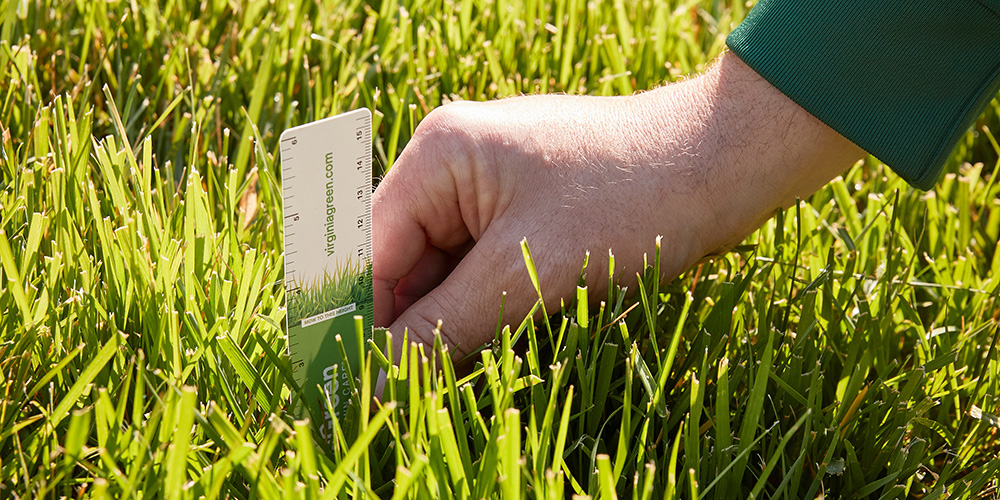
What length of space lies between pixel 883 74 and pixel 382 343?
2.89ft

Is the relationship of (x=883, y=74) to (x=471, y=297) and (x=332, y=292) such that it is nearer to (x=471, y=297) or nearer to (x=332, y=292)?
(x=471, y=297)

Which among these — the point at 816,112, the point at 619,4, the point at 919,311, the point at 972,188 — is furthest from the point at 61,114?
the point at 972,188

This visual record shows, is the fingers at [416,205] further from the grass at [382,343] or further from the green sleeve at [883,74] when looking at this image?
the green sleeve at [883,74]

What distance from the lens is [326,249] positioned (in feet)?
3.79

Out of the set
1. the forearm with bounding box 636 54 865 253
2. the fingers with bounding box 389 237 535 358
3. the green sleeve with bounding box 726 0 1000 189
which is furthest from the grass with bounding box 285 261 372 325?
the green sleeve with bounding box 726 0 1000 189

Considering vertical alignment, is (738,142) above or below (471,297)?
above

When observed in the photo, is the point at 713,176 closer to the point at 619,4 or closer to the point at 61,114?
the point at 61,114

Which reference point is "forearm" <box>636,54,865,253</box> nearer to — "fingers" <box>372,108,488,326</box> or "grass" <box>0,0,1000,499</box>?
"grass" <box>0,0,1000,499</box>

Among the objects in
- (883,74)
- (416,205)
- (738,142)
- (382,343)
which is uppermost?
(883,74)

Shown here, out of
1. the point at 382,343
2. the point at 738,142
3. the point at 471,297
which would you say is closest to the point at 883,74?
the point at 738,142

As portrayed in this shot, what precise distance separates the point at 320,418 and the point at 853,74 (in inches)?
38.2

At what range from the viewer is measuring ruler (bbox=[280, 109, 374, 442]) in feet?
3.55

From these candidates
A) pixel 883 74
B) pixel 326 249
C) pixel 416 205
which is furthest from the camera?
pixel 416 205

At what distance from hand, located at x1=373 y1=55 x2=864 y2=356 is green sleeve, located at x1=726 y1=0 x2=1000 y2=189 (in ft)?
0.20
